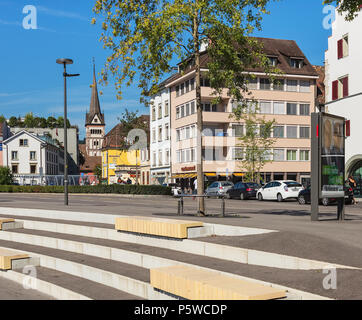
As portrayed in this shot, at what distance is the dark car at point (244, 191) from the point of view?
133 feet

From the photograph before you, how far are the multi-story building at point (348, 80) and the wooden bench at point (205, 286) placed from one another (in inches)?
1308

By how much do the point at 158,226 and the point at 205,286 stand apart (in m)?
4.50

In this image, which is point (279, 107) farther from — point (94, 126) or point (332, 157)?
point (94, 126)

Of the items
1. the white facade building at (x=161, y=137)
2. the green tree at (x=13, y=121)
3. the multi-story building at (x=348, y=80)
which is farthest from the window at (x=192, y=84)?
the green tree at (x=13, y=121)

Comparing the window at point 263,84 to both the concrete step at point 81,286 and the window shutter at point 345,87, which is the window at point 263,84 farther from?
the concrete step at point 81,286

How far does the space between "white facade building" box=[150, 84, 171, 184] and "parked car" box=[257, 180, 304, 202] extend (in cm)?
2868

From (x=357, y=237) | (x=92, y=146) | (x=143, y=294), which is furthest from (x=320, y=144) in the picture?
(x=92, y=146)

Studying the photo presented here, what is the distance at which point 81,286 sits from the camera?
8.17 metres

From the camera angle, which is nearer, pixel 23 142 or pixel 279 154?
pixel 279 154

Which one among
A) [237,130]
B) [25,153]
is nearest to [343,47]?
[237,130]

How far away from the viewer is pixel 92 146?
186m

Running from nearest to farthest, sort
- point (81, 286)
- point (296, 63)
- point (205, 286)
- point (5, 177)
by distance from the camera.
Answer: point (205, 286), point (81, 286), point (296, 63), point (5, 177)
